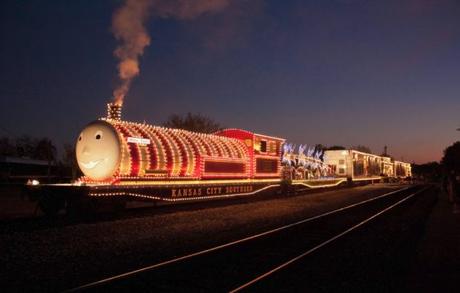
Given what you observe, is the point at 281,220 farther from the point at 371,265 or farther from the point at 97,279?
the point at 97,279

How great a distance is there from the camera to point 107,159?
17.1 metres

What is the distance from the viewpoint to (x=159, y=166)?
1878 cm

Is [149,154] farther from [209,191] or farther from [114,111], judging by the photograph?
[209,191]

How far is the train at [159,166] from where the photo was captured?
16.2 m

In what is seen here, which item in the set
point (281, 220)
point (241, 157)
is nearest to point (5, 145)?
point (241, 157)

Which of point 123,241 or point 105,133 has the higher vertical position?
point 105,133

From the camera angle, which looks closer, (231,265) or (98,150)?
(231,265)

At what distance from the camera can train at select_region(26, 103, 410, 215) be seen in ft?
53.3

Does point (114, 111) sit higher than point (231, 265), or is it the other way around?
point (114, 111)

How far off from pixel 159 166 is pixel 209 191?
4.24m

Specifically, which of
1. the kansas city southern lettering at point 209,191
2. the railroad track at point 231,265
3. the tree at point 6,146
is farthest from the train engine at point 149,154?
the tree at point 6,146

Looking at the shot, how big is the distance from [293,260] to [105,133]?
10.6m

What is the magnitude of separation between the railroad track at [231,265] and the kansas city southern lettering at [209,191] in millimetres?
6887

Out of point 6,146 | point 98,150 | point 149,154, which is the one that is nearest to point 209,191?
point 149,154
